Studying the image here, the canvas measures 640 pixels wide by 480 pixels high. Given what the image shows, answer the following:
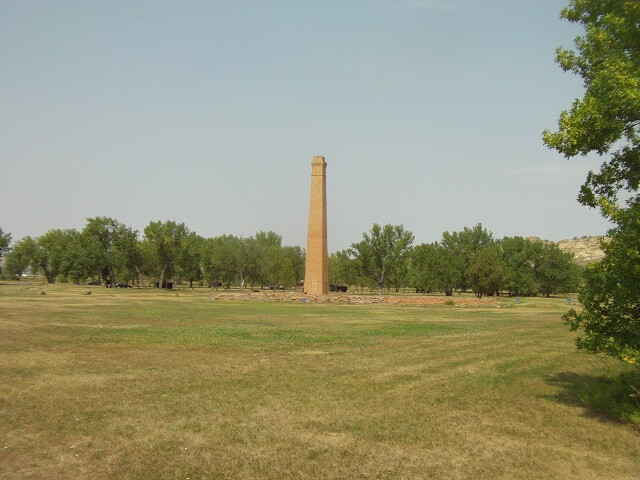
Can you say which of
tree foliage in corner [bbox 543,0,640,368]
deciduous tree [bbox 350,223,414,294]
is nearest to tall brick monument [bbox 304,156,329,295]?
deciduous tree [bbox 350,223,414,294]

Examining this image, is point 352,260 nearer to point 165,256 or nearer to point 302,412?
point 165,256

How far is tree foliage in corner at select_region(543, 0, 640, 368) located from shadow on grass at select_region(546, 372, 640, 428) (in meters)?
1.25

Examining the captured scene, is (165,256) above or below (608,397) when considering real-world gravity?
above

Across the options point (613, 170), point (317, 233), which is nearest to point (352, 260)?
point (317, 233)

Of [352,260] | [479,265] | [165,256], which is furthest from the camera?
[165,256]

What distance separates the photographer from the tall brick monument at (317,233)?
48219 millimetres

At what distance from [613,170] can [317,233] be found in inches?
1562

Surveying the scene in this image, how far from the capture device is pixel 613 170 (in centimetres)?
963

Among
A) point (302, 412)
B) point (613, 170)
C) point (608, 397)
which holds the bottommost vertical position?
point (302, 412)

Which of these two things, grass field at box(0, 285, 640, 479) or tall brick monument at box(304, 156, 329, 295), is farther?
tall brick monument at box(304, 156, 329, 295)

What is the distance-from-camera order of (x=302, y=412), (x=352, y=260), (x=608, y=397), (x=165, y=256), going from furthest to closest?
1. (x=165, y=256)
2. (x=352, y=260)
3. (x=608, y=397)
4. (x=302, y=412)

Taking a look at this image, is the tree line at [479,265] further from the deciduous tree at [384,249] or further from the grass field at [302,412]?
the grass field at [302,412]

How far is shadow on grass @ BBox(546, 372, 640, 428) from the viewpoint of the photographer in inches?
336

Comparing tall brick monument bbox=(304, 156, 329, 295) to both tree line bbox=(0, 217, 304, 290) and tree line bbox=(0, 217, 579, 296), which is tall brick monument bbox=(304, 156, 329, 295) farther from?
tree line bbox=(0, 217, 304, 290)
